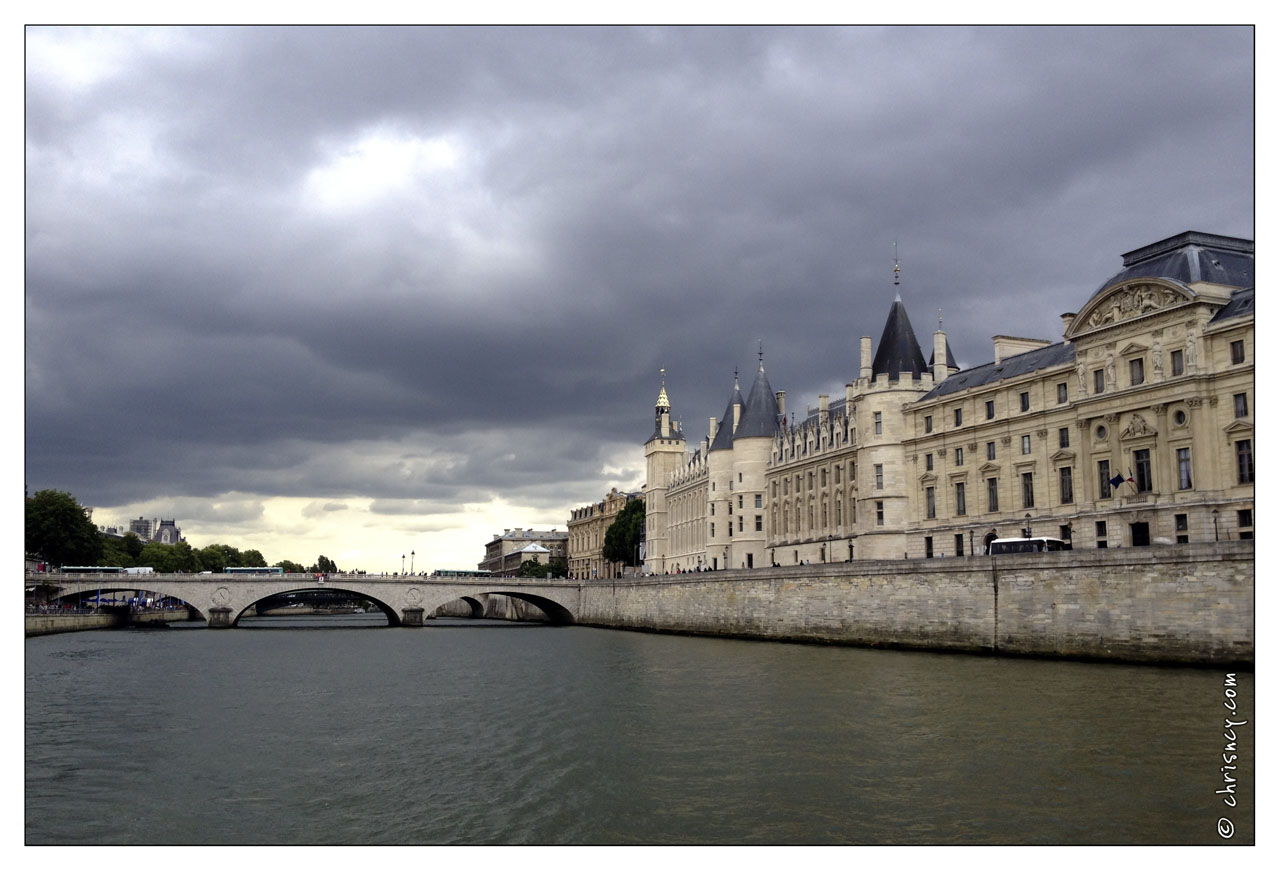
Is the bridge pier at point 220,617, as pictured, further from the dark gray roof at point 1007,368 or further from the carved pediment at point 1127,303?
the carved pediment at point 1127,303

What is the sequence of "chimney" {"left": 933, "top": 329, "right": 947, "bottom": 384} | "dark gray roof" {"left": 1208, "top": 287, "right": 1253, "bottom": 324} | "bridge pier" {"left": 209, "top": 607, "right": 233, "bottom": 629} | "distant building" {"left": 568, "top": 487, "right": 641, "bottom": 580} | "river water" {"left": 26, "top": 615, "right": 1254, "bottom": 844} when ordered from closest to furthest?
"river water" {"left": 26, "top": 615, "right": 1254, "bottom": 844} < "dark gray roof" {"left": 1208, "top": 287, "right": 1253, "bottom": 324} < "chimney" {"left": 933, "top": 329, "right": 947, "bottom": 384} < "bridge pier" {"left": 209, "top": 607, "right": 233, "bottom": 629} < "distant building" {"left": 568, "top": 487, "right": 641, "bottom": 580}

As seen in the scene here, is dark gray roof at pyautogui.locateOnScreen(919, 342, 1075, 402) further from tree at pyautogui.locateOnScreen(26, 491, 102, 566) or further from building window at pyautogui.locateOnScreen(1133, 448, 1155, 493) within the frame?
tree at pyautogui.locateOnScreen(26, 491, 102, 566)

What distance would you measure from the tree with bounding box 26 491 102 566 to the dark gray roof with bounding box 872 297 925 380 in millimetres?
73743

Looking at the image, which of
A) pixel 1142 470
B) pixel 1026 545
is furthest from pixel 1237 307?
pixel 1026 545

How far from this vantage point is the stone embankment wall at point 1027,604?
115 feet

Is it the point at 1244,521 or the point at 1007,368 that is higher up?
the point at 1007,368

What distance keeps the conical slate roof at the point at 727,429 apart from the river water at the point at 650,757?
5331 cm

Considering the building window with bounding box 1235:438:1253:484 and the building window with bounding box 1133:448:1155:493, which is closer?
the building window with bounding box 1235:438:1253:484

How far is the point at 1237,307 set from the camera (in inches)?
1684

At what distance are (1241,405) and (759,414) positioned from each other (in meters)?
50.3

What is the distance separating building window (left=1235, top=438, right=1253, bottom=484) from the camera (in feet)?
139

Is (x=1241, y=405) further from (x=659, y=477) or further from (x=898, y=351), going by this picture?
(x=659, y=477)

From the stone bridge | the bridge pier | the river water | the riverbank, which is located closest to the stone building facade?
the river water

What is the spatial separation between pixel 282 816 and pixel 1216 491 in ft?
131
